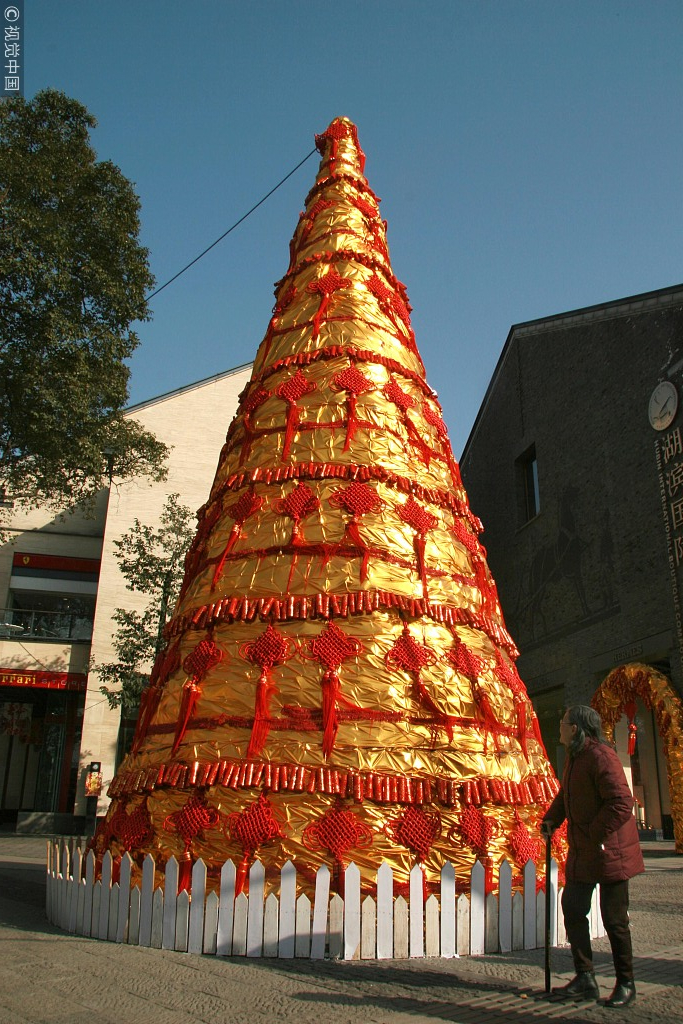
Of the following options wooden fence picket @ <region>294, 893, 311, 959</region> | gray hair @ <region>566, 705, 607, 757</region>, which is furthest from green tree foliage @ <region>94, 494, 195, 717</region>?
gray hair @ <region>566, 705, 607, 757</region>

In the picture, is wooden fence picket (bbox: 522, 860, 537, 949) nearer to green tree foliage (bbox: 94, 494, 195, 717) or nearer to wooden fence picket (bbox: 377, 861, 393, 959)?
wooden fence picket (bbox: 377, 861, 393, 959)

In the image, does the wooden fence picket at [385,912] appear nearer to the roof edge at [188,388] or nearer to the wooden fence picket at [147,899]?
the wooden fence picket at [147,899]

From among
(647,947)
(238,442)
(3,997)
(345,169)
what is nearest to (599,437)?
(345,169)

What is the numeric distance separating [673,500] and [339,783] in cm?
1122

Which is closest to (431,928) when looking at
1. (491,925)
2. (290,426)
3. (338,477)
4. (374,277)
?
(491,925)

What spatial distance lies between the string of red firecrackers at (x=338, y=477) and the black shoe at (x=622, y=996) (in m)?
3.64

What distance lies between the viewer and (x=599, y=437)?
666 inches

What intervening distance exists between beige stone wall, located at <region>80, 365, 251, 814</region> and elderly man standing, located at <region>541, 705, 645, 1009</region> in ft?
60.8

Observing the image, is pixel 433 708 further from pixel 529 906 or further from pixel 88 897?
pixel 88 897

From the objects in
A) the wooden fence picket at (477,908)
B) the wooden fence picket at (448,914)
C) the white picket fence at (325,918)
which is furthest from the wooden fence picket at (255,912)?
the wooden fence picket at (477,908)

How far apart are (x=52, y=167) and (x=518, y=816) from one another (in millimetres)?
13067

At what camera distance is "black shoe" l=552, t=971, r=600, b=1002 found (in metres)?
3.61

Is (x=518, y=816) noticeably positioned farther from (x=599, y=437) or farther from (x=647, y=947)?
(x=599, y=437)

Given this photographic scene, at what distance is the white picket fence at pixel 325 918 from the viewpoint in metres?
4.37
